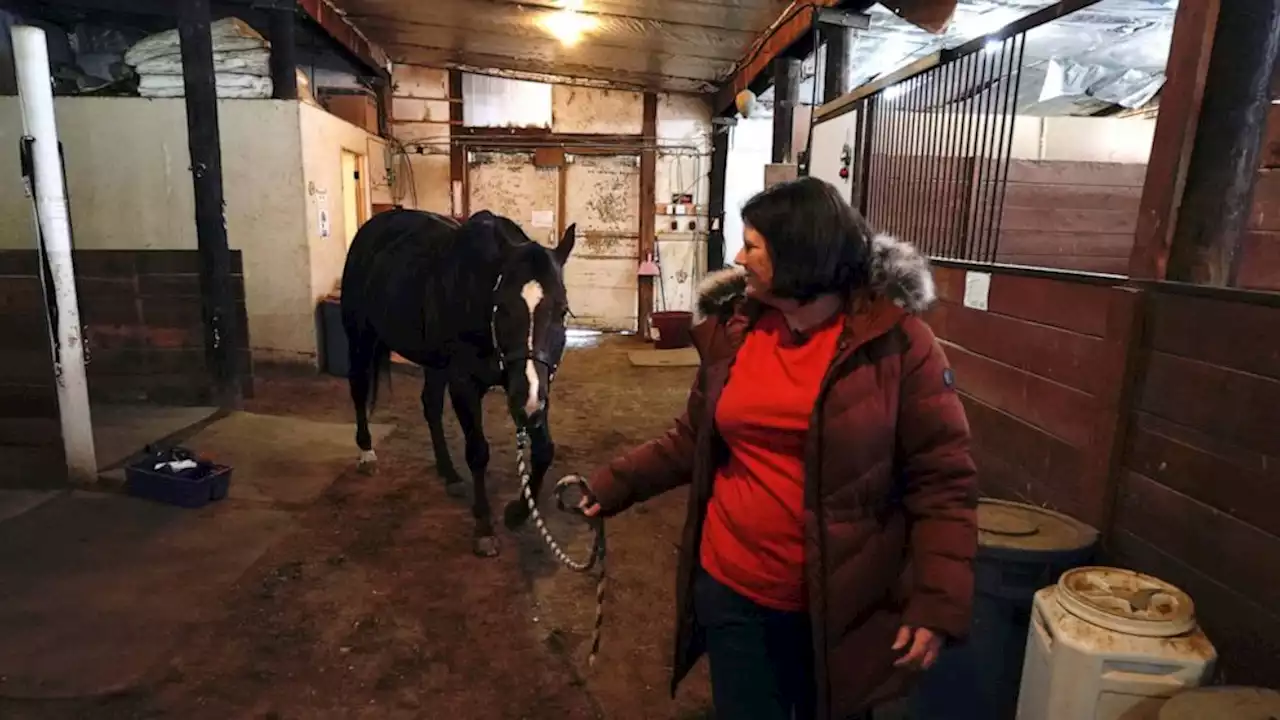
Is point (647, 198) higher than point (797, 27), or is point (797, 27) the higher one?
point (797, 27)

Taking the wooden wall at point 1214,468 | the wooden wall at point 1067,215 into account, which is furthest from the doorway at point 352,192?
the wooden wall at point 1214,468

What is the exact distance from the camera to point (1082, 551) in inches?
67.0

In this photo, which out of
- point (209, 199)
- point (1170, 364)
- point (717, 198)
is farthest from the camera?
point (717, 198)

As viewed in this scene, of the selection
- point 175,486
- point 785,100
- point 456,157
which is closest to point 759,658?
point 175,486

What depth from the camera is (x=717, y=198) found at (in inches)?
316

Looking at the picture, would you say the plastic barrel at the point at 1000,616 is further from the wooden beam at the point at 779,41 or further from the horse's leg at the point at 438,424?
the wooden beam at the point at 779,41

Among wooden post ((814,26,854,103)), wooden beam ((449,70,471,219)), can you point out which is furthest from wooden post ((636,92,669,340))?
wooden post ((814,26,854,103))

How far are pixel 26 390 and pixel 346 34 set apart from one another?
4.05 m

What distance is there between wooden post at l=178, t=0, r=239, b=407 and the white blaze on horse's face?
2.88m

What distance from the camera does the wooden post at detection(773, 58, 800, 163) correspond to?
5.07m

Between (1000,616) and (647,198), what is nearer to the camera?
(1000,616)

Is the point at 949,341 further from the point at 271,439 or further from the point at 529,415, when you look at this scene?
the point at 271,439

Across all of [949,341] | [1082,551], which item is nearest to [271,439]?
[949,341]

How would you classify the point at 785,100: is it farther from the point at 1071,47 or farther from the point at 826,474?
the point at 826,474
